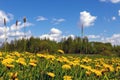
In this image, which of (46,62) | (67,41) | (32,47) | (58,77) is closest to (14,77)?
(58,77)

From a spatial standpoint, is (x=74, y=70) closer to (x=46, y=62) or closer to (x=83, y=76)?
(x=83, y=76)

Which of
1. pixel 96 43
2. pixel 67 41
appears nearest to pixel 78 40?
pixel 67 41

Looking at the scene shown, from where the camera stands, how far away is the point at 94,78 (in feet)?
17.3

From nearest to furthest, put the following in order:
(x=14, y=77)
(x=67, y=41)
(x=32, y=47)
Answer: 1. (x=14, y=77)
2. (x=32, y=47)
3. (x=67, y=41)

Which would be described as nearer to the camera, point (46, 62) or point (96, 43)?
point (46, 62)

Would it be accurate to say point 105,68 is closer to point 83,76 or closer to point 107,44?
point 83,76

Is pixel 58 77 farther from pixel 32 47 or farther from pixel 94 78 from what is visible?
pixel 32 47

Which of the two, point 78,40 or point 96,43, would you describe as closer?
point 78,40

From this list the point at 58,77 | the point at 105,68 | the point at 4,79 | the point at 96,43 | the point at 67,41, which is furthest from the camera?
the point at 96,43

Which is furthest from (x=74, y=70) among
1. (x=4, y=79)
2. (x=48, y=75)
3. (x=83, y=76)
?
(x=4, y=79)

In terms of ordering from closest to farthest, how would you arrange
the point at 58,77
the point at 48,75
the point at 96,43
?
the point at 48,75 → the point at 58,77 → the point at 96,43

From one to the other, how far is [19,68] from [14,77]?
79.9 inches

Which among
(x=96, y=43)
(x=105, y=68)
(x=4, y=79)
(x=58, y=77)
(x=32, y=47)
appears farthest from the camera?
(x=96, y=43)

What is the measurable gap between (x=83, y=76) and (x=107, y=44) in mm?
143751
